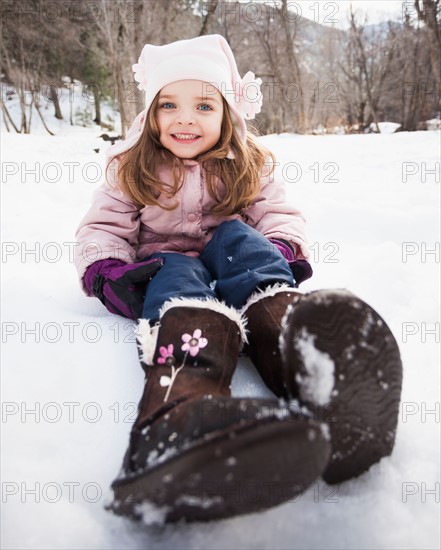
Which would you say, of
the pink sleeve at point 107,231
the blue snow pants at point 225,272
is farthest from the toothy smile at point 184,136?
the blue snow pants at point 225,272

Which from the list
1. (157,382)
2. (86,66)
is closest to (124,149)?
(157,382)

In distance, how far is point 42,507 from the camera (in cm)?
64

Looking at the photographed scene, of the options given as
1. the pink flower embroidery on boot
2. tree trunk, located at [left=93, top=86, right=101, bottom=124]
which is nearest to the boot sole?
the pink flower embroidery on boot

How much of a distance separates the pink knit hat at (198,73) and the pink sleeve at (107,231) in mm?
156

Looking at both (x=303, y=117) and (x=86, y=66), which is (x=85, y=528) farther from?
(x=86, y=66)

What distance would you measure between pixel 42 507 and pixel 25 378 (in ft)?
1.15

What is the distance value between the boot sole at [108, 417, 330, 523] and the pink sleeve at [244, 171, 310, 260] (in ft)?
2.67

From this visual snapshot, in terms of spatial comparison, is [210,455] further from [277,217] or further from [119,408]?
[277,217]

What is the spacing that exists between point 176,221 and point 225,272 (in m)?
0.35

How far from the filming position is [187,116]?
4.16ft

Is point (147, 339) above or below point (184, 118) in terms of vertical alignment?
below

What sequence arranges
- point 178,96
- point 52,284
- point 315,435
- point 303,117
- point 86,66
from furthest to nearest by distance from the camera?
1. point 86,66
2. point 303,117
3. point 52,284
4. point 178,96
5. point 315,435

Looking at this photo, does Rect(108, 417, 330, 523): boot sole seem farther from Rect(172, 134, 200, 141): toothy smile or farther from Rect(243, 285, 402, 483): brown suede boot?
Rect(172, 134, 200, 141): toothy smile

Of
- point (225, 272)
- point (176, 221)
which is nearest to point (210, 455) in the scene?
point (225, 272)
